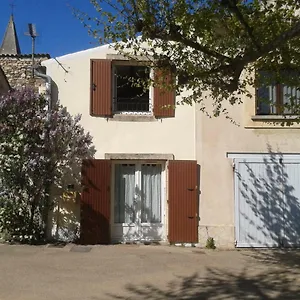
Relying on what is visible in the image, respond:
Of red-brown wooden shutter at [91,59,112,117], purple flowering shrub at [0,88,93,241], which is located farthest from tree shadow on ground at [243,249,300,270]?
red-brown wooden shutter at [91,59,112,117]

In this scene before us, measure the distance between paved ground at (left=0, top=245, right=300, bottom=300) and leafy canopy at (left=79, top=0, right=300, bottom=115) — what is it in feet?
10.4

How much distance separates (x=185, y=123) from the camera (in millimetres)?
11297

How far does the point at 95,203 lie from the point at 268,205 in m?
4.26

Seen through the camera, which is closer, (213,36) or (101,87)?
(213,36)

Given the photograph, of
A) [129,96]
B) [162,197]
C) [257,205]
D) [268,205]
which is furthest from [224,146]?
[129,96]

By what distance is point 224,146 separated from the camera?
11.2 meters

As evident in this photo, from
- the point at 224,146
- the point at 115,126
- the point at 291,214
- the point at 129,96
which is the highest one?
the point at 129,96

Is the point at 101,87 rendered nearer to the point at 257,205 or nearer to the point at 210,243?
the point at 210,243

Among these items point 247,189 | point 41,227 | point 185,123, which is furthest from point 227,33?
point 41,227

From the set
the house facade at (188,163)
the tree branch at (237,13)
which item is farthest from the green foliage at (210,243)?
the tree branch at (237,13)

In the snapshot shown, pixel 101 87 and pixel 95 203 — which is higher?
pixel 101 87

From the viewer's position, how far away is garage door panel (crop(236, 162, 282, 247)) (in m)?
11.1

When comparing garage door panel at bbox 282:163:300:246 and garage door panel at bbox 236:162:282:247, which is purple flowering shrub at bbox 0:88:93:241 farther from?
garage door panel at bbox 282:163:300:246

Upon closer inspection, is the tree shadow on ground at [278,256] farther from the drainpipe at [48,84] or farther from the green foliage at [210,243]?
the drainpipe at [48,84]
